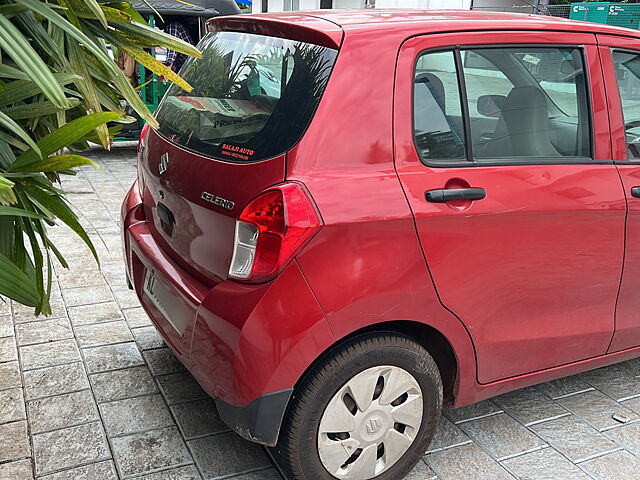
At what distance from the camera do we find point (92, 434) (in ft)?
9.45

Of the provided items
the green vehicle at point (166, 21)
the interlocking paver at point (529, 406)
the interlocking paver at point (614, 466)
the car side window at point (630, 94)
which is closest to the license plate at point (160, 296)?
the interlocking paver at point (529, 406)

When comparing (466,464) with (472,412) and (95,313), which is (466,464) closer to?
(472,412)

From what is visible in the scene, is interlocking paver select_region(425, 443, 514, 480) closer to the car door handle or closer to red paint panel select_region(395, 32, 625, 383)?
red paint panel select_region(395, 32, 625, 383)

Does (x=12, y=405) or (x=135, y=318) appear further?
(x=135, y=318)

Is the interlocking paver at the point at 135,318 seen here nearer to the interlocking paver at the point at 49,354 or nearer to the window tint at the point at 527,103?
the interlocking paver at the point at 49,354

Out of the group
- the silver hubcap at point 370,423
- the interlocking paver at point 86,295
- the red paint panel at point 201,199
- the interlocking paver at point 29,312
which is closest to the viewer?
the red paint panel at point 201,199

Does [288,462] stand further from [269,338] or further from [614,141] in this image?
[614,141]

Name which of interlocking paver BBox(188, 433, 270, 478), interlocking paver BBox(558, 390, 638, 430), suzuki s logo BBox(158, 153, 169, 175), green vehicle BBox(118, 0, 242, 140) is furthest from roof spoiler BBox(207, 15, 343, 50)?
green vehicle BBox(118, 0, 242, 140)

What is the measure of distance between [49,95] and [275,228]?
2.78 feet

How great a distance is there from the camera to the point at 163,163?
2.85m

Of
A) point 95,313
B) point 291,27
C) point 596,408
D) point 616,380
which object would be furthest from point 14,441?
point 616,380

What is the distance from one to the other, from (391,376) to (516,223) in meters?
0.76

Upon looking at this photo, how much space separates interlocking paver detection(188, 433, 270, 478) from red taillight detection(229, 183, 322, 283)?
0.90 meters

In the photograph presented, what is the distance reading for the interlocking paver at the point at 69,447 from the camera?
269 cm
